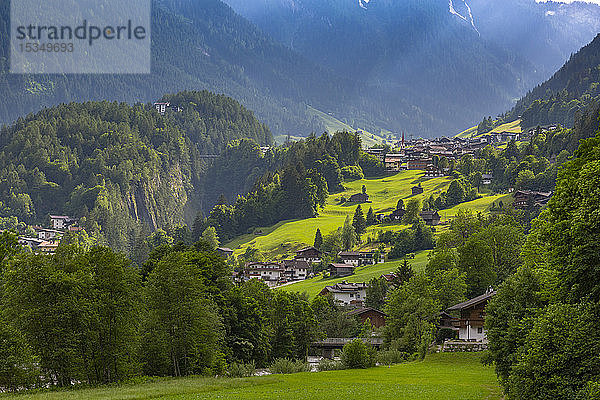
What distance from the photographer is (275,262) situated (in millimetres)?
144750

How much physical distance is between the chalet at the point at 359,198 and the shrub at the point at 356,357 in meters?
125

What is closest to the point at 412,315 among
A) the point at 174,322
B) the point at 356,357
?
the point at 356,357

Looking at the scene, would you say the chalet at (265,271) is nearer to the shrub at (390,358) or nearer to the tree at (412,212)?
the tree at (412,212)

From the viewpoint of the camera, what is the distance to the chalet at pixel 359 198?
186 m

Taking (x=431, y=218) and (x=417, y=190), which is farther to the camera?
(x=417, y=190)

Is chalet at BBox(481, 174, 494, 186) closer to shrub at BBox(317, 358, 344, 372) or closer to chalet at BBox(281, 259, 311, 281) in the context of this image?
chalet at BBox(281, 259, 311, 281)

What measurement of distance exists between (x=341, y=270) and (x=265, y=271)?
17.8m

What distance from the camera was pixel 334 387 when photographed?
4278 cm

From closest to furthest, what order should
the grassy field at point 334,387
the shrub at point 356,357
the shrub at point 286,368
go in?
the grassy field at point 334,387, the shrub at point 286,368, the shrub at point 356,357

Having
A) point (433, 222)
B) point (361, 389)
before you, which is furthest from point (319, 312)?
point (433, 222)

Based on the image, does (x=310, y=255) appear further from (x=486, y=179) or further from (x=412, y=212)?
(x=486, y=179)

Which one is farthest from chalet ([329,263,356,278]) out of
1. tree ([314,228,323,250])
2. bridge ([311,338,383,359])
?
bridge ([311,338,383,359])

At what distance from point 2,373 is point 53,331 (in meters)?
3.89

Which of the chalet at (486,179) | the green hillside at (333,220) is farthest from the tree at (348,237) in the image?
the chalet at (486,179)
